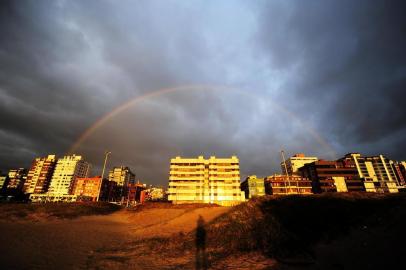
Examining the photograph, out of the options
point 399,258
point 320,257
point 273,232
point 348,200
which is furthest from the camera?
point 348,200

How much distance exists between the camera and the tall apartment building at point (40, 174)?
18138cm

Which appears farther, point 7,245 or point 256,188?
point 256,188

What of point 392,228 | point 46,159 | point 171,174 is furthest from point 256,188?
point 46,159

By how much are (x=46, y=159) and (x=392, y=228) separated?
236846 mm

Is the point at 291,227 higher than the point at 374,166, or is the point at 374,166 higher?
the point at 374,166

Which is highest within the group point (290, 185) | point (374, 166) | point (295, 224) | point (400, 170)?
point (374, 166)

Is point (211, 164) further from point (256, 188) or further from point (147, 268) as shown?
point (147, 268)

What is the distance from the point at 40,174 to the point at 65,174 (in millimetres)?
23173

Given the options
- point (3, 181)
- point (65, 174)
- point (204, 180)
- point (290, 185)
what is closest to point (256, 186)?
point (290, 185)

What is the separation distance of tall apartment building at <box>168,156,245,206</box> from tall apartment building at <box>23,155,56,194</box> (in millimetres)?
140353

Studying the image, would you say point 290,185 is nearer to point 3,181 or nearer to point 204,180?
point 204,180

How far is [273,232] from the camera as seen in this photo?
43.7 feet

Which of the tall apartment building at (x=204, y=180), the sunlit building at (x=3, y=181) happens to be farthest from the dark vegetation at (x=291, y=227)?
the sunlit building at (x=3, y=181)

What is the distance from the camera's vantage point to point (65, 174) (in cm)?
18325
